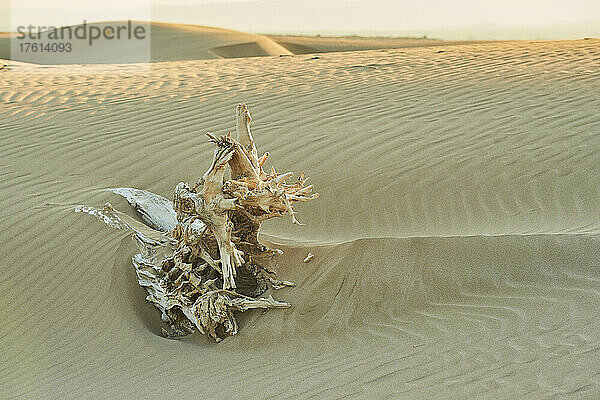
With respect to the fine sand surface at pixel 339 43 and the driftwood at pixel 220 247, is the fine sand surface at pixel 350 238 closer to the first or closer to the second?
the driftwood at pixel 220 247

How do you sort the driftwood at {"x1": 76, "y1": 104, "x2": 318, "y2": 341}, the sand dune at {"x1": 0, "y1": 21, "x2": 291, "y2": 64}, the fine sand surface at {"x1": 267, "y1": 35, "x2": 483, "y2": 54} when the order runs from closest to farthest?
the driftwood at {"x1": 76, "y1": 104, "x2": 318, "y2": 341}, the sand dune at {"x1": 0, "y1": 21, "x2": 291, "y2": 64}, the fine sand surface at {"x1": 267, "y1": 35, "x2": 483, "y2": 54}

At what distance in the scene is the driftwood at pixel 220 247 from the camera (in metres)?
4.52

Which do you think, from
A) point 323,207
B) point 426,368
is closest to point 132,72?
point 323,207

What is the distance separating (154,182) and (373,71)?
230 inches

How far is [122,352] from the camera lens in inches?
176

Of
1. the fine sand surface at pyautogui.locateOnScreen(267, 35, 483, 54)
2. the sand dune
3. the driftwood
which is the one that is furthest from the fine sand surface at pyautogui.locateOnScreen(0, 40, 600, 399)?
the fine sand surface at pyautogui.locateOnScreen(267, 35, 483, 54)

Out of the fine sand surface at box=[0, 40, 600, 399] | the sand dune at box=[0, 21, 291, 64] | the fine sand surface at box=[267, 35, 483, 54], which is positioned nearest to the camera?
the fine sand surface at box=[0, 40, 600, 399]

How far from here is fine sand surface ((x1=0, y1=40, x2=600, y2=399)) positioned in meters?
3.94

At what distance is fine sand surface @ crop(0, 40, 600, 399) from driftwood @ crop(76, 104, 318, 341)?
0.17 meters

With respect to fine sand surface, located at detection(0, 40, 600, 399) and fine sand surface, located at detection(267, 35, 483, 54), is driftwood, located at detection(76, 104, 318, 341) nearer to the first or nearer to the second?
fine sand surface, located at detection(0, 40, 600, 399)

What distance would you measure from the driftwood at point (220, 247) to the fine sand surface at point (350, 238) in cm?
17

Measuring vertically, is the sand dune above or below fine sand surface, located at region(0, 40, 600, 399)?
above

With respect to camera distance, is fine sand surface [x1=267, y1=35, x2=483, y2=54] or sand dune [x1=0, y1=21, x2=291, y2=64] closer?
sand dune [x1=0, y1=21, x2=291, y2=64]

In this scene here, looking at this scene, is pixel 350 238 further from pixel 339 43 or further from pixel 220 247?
pixel 339 43
